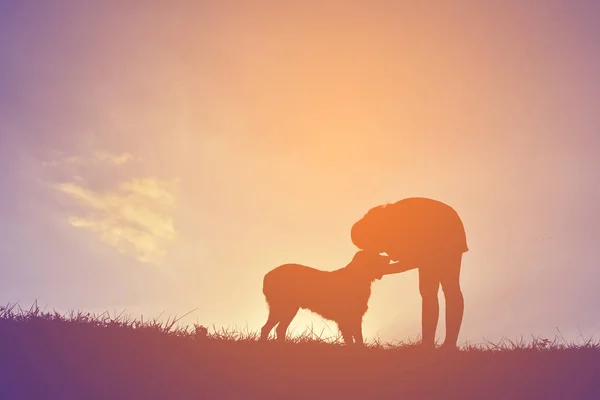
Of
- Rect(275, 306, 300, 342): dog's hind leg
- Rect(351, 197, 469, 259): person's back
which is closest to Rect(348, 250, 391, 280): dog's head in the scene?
Rect(351, 197, 469, 259): person's back

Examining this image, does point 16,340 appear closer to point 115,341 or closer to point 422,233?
point 115,341

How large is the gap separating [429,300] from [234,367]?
3873 mm

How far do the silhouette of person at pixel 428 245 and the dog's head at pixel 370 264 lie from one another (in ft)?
1.94

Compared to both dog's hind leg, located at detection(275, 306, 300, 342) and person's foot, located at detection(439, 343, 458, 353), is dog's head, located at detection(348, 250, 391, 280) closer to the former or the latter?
dog's hind leg, located at detection(275, 306, 300, 342)

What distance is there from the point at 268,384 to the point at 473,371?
2492 mm

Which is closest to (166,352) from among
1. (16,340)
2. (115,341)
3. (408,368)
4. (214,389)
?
(115,341)

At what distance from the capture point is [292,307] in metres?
11.1

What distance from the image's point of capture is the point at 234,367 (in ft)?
22.0

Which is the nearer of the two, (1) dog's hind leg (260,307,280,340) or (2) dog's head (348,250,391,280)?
(1) dog's hind leg (260,307,280,340)

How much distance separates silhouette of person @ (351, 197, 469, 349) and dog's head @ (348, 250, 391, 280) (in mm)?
592

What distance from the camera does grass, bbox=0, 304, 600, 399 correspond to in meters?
5.95

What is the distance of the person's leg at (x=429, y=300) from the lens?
9.30 metres

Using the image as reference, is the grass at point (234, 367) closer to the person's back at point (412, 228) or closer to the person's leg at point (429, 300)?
the person's leg at point (429, 300)

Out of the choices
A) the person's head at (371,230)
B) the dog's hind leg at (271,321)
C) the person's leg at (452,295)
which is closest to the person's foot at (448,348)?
the person's leg at (452,295)
